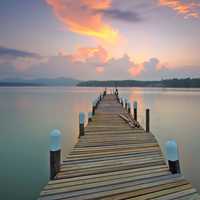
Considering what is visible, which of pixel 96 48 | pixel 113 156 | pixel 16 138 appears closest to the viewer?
pixel 113 156

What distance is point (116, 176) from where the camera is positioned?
4.34 meters

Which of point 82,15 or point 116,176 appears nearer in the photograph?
point 116,176

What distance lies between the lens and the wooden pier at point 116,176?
3.59 meters

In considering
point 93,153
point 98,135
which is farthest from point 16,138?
point 93,153

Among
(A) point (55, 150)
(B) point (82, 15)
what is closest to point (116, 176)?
(A) point (55, 150)

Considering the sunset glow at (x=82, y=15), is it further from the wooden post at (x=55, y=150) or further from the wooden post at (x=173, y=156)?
the wooden post at (x=173, y=156)

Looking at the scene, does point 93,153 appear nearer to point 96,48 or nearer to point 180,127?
point 180,127

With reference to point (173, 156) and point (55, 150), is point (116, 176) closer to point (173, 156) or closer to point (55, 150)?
point (173, 156)

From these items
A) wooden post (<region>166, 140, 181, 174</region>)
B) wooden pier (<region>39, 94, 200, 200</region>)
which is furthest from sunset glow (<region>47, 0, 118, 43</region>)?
wooden post (<region>166, 140, 181, 174</region>)

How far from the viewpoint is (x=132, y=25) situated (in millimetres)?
24141

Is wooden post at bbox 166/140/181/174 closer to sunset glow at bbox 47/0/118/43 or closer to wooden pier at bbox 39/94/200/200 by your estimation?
wooden pier at bbox 39/94/200/200

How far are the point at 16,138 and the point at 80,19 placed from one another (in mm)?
13703

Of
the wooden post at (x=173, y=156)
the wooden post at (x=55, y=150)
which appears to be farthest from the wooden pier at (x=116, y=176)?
the wooden post at (x=55, y=150)

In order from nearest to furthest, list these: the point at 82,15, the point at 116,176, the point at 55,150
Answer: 1. the point at 116,176
2. the point at 55,150
3. the point at 82,15
